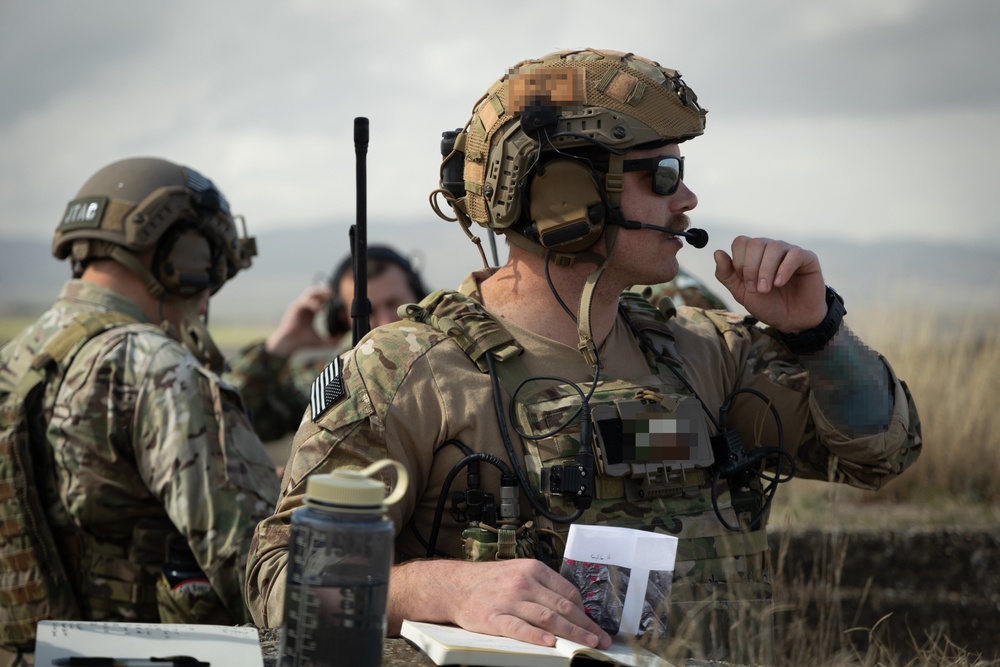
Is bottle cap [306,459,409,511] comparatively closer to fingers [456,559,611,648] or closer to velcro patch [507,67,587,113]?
fingers [456,559,611,648]

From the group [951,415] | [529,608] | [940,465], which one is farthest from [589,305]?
[951,415]

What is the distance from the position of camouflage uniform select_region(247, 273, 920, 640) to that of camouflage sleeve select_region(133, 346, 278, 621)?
124 cm

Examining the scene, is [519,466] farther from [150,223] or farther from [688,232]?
[150,223]

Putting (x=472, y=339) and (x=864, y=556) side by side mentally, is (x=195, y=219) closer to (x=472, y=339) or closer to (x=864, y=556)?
(x=472, y=339)

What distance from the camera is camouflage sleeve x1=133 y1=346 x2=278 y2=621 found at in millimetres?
4211

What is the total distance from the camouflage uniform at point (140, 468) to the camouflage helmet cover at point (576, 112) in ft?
5.21

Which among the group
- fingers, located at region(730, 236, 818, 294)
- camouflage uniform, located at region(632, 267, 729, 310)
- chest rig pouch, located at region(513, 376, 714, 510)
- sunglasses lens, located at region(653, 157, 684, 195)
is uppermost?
sunglasses lens, located at region(653, 157, 684, 195)

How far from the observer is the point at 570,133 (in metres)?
3.28

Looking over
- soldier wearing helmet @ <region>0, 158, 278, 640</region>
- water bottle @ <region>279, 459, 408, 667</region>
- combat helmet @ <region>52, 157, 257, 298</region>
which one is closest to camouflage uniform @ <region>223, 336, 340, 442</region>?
combat helmet @ <region>52, 157, 257, 298</region>

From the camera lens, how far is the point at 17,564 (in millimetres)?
4465

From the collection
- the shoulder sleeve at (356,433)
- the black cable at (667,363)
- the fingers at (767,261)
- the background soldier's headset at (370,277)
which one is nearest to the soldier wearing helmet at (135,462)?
the shoulder sleeve at (356,433)

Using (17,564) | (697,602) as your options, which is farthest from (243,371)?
(697,602)

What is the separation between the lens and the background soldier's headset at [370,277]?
842cm

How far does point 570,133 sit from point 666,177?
33cm
